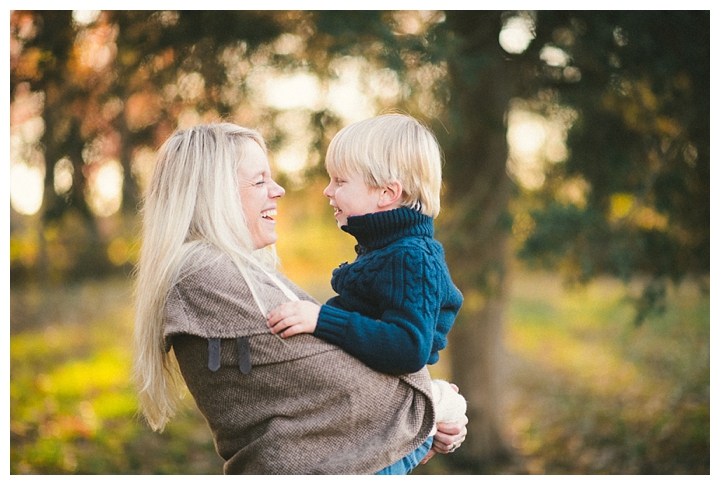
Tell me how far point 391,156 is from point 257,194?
45 cm

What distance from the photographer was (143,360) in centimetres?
202

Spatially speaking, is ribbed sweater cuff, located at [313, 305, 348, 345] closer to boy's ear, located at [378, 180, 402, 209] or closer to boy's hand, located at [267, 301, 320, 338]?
boy's hand, located at [267, 301, 320, 338]

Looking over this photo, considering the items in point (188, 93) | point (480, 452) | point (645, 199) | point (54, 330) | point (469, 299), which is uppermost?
point (188, 93)

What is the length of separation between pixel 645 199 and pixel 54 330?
8.46 m

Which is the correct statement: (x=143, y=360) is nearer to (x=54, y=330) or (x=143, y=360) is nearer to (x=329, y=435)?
(x=329, y=435)

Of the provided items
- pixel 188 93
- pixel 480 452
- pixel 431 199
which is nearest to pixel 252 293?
pixel 431 199

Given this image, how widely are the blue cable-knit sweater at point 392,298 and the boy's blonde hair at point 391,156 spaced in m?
0.09

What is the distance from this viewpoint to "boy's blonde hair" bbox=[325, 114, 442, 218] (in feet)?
6.89

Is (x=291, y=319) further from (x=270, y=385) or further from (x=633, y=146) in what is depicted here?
(x=633, y=146)

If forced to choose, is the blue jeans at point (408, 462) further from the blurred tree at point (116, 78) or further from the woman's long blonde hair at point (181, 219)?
the blurred tree at point (116, 78)

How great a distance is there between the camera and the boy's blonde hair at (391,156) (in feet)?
6.89

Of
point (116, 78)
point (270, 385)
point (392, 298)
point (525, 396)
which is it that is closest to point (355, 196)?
point (392, 298)

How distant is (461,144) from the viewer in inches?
242

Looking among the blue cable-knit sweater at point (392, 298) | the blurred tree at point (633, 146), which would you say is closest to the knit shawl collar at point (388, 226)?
the blue cable-knit sweater at point (392, 298)
